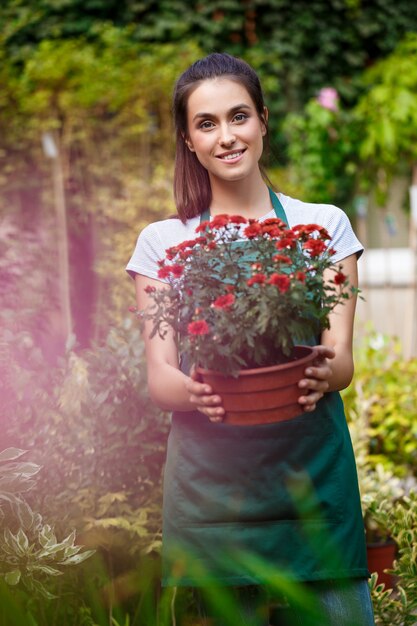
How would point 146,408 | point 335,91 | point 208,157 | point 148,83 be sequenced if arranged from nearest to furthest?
point 208,157 < point 146,408 < point 148,83 < point 335,91

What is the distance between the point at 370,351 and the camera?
4.20m

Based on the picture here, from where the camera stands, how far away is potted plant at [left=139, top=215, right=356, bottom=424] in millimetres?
1481

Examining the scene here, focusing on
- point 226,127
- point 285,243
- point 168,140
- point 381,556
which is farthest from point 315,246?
point 168,140

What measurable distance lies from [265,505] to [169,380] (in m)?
0.31

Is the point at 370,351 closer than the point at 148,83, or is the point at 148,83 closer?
the point at 370,351

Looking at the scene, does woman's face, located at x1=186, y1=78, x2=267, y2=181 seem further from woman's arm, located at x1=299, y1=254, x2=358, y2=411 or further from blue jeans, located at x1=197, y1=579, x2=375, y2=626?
blue jeans, located at x1=197, y1=579, x2=375, y2=626

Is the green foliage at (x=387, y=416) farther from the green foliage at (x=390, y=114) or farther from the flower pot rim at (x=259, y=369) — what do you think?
the green foliage at (x=390, y=114)

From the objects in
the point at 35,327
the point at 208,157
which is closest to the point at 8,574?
the point at 208,157

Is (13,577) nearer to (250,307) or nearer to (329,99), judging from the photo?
(250,307)

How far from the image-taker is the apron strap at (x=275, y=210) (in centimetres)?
184

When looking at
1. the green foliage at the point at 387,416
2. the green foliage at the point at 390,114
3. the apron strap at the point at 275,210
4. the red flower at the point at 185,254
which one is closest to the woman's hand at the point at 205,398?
the red flower at the point at 185,254

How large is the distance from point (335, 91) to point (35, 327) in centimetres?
419

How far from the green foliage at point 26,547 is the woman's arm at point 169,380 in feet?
1.06

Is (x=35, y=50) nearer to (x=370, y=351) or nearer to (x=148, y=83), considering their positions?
(x=148, y=83)
